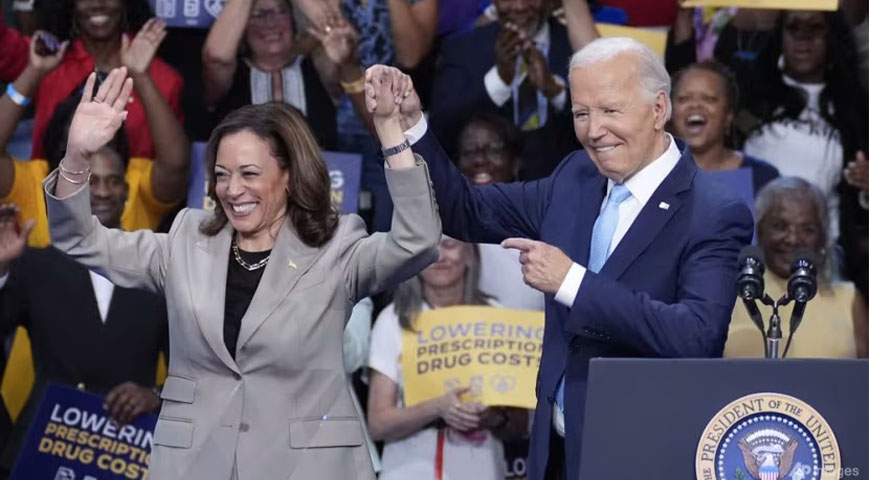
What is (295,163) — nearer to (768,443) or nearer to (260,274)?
(260,274)

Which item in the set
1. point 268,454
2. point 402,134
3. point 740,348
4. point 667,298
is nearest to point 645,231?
point 667,298

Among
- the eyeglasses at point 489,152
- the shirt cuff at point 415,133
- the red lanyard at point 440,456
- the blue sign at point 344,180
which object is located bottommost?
the red lanyard at point 440,456

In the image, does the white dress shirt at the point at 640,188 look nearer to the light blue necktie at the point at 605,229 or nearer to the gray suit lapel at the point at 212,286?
the light blue necktie at the point at 605,229

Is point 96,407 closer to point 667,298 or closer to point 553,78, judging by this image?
point 553,78

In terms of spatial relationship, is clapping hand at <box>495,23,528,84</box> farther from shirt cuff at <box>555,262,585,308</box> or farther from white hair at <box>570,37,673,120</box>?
shirt cuff at <box>555,262,585,308</box>

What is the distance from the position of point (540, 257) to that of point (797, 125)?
9.43 feet

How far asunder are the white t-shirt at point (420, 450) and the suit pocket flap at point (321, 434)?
5.46 ft

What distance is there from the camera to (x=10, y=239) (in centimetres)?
515

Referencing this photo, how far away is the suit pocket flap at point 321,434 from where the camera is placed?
3283 mm

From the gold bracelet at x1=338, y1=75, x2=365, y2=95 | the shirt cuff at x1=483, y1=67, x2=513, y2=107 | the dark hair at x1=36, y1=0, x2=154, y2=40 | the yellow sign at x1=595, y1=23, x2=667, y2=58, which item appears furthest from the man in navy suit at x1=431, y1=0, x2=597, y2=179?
the dark hair at x1=36, y1=0, x2=154, y2=40

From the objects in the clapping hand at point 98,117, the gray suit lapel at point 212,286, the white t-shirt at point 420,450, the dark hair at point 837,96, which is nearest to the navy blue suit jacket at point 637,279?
the gray suit lapel at point 212,286

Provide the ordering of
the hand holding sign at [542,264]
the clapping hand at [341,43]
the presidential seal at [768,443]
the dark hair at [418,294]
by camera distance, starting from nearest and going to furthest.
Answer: the presidential seal at [768,443] → the hand holding sign at [542,264] → the dark hair at [418,294] → the clapping hand at [341,43]

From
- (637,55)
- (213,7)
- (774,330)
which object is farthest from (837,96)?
(774,330)

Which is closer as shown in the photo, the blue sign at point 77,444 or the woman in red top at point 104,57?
the blue sign at point 77,444
